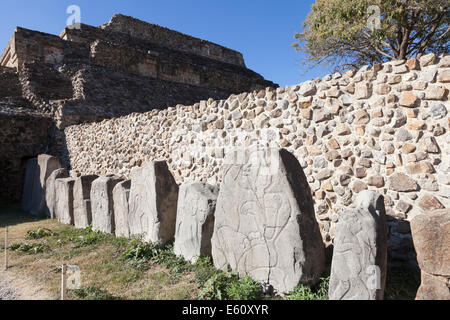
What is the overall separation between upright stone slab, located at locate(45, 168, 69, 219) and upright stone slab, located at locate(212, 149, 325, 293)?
504 cm

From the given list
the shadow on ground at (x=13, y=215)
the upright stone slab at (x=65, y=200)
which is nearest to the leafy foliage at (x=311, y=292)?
the upright stone slab at (x=65, y=200)

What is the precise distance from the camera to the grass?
112 inches

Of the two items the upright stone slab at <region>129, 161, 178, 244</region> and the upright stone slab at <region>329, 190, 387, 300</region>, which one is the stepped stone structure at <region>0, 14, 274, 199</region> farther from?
the upright stone slab at <region>329, 190, 387, 300</region>

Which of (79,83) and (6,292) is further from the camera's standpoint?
(79,83)

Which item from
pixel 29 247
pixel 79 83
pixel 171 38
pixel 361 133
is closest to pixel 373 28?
pixel 361 133

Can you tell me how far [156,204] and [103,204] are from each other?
1.60 meters

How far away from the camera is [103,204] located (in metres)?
5.32

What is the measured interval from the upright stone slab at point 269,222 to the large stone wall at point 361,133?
1.00 m

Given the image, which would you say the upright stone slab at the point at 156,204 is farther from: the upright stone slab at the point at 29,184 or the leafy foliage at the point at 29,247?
the upright stone slab at the point at 29,184

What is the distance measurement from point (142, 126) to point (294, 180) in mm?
5130

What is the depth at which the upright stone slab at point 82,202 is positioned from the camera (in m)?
5.73

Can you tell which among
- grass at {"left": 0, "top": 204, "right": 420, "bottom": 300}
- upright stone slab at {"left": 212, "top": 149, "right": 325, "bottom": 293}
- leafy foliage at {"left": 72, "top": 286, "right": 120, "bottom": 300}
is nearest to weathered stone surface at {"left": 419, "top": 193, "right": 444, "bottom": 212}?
grass at {"left": 0, "top": 204, "right": 420, "bottom": 300}

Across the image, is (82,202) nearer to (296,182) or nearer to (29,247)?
(29,247)
